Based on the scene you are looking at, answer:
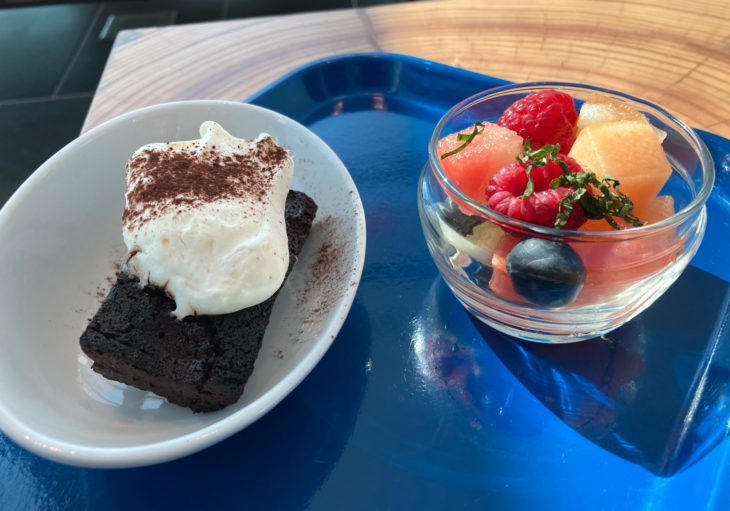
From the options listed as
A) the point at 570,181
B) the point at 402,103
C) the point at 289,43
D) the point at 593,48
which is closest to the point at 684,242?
the point at 570,181

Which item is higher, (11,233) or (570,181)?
(570,181)

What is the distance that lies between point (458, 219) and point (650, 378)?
51 cm

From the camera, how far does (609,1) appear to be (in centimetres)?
210

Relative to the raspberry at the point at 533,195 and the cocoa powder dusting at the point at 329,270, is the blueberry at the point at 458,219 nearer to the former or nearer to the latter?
the raspberry at the point at 533,195

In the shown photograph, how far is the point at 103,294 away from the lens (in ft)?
3.90

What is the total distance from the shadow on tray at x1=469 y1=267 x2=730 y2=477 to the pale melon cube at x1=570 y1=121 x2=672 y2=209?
1.00ft

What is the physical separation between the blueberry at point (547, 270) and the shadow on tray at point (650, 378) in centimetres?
22

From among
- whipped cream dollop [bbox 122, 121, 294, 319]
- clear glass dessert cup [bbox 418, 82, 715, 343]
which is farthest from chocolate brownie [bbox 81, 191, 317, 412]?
clear glass dessert cup [bbox 418, 82, 715, 343]

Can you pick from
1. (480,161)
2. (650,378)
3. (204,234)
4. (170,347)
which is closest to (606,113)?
(480,161)

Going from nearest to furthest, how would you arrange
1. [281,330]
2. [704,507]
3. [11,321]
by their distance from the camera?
[704,507], [11,321], [281,330]

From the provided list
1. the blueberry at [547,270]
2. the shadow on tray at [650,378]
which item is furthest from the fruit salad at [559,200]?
the shadow on tray at [650,378]

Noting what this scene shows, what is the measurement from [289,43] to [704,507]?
6.37 feet

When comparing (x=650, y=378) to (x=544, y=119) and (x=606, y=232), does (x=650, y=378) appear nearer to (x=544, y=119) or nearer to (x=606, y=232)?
(x=606, y=232)

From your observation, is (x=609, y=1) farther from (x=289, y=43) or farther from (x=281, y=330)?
(x=281, y=330)
